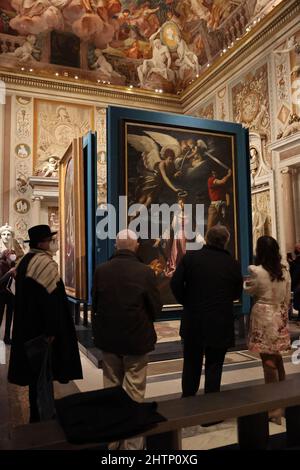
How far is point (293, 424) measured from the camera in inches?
96.6

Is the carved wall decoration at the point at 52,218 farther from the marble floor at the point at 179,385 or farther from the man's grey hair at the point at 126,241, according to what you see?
the man's grey hair at the point at 126,241

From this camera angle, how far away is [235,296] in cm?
314

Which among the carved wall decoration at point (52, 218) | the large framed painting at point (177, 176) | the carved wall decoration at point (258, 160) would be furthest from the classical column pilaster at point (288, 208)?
the carved wall decoration at point (52, 218)

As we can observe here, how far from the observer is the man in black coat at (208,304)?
3.01 metres

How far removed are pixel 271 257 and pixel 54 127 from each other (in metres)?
13.8

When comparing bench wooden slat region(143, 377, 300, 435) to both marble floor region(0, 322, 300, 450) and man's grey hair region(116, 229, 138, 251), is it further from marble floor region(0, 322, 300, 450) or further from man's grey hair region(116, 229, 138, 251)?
man's grey hair region(116, 229, 138, 251)

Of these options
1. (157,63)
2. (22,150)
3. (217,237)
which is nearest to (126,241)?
(217,237)

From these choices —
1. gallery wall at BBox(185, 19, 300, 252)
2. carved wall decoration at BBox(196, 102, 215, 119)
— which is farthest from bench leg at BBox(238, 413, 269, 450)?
carved wall decoration at BBox(196, 102, 215, 119)

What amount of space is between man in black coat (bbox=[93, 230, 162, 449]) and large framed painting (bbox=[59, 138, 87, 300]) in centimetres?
321

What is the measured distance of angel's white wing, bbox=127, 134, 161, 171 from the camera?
5641 millimetres

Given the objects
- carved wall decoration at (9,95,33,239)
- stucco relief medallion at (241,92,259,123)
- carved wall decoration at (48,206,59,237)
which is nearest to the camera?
stucco relief medallion at (241,92,259,123)

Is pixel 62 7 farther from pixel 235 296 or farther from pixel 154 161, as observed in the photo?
pixel 235 296

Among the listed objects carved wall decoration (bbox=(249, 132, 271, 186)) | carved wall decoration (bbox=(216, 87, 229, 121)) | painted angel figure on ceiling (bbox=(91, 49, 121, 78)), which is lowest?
carved wall decoration (bbox=(249, 132, 271, 186))

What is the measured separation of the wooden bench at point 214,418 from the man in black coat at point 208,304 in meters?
0.62
